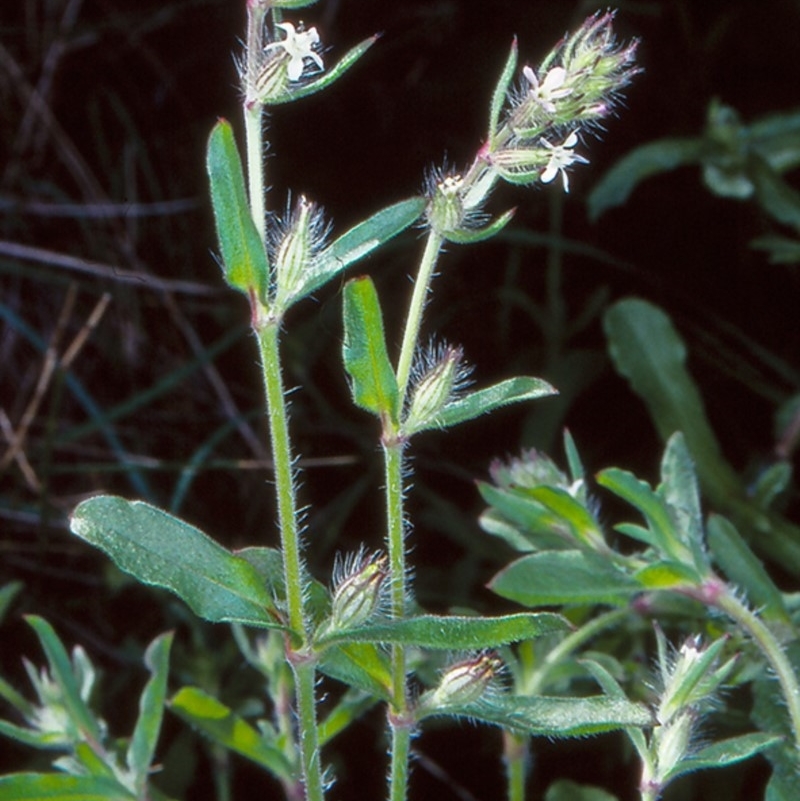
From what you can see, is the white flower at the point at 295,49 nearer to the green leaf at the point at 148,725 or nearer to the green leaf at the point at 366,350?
the green leaf at the point at 366,350

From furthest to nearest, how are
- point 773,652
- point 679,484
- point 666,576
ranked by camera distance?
point 679,484
point 666,576
point 773,652

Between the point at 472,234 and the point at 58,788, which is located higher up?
the point at 472,234

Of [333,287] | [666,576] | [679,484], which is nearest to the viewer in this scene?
[666,576]

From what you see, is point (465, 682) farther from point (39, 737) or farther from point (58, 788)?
point (39, 737)

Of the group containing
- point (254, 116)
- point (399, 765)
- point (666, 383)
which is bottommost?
point (399, 765)

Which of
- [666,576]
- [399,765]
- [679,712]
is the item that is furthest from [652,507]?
[399,765]

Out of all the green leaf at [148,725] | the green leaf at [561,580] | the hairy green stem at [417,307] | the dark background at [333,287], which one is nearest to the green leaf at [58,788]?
the green leaf at [148,725]
